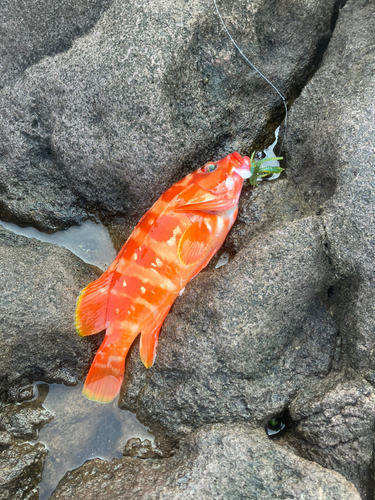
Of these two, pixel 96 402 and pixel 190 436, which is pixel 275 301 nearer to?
pixel 190 436

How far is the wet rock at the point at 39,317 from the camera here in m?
2.83

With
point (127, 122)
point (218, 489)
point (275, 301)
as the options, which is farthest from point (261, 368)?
point (127, 122)

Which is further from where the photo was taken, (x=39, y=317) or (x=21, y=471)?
(x=39, y=317)

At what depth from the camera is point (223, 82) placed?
3145 mm

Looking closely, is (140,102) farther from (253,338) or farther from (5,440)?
(5,440)

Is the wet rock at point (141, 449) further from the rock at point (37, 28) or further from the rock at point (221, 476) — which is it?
the rock at point (37, 28)

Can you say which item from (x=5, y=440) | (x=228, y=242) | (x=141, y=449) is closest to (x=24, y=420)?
(x=5, y=440)

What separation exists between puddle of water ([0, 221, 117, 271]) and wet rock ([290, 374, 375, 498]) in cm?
187

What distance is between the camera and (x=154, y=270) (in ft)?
9.62

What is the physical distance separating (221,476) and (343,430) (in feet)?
2.60

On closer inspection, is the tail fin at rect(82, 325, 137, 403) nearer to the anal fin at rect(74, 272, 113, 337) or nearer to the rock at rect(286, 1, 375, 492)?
the anal fin at rect(74, 272, 113, 337)

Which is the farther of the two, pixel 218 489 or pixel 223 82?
pixel 223 82

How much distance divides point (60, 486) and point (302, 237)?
225 centimetres

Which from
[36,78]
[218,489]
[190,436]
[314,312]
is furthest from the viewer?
[36,78]
